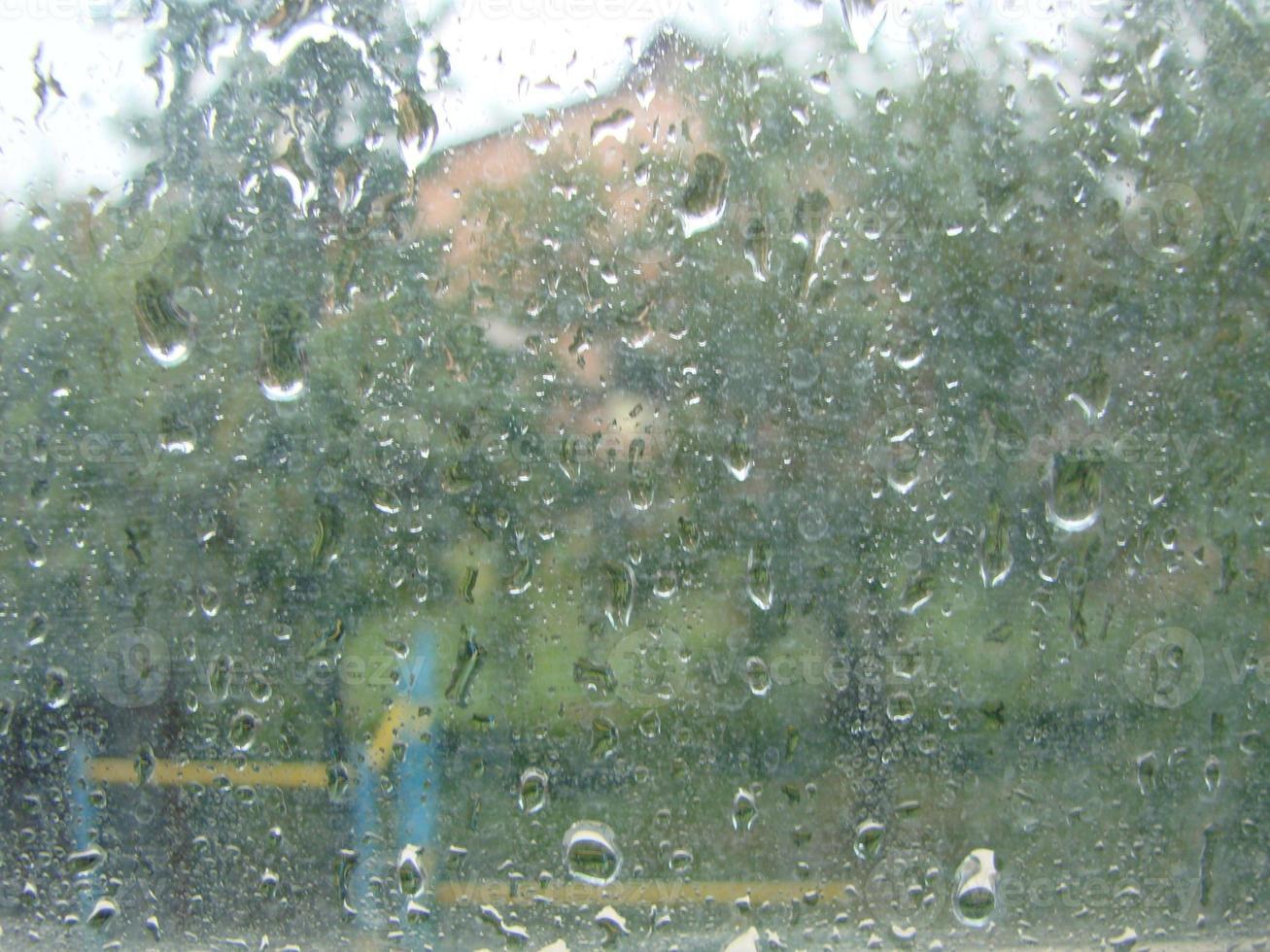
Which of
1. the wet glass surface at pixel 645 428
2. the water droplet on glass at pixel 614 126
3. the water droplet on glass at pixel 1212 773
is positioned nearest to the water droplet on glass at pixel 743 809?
the wet glass surface at pixel 645 428

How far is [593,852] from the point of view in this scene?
6.02ft

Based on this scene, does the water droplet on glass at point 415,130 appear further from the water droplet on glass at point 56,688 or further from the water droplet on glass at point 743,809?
the water droplet on glass at point 743,809

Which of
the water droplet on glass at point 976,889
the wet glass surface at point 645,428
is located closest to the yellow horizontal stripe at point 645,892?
the wet glass surface at point 645,428

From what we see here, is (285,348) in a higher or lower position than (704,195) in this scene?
lower

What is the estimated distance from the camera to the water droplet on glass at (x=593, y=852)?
183 centimetres

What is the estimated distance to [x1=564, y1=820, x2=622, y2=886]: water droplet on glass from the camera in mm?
1832

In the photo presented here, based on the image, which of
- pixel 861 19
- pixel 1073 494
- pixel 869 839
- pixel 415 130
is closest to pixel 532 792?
pixel 869 839

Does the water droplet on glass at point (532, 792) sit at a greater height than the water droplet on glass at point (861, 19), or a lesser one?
lesser

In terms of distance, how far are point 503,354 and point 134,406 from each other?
30.6 inches

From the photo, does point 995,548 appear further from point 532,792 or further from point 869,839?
point 532,792

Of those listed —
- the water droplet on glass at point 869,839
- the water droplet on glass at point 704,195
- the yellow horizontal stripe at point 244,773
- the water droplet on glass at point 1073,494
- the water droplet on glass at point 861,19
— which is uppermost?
the water droplet on glass at point 861,19

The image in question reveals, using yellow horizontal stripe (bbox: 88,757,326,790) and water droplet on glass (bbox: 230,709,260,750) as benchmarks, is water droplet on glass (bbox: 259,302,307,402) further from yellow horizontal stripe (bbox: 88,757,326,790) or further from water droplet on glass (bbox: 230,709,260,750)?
yellow horizontal stripe (bbox: 88,757,326,790)

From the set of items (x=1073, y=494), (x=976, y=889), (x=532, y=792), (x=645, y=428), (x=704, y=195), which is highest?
(x=704, y=195)

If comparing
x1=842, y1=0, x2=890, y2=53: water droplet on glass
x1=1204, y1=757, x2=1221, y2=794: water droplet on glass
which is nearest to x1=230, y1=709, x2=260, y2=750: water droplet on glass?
x1=842, y1=0, x2=890, y2=53: water droplet on glass
